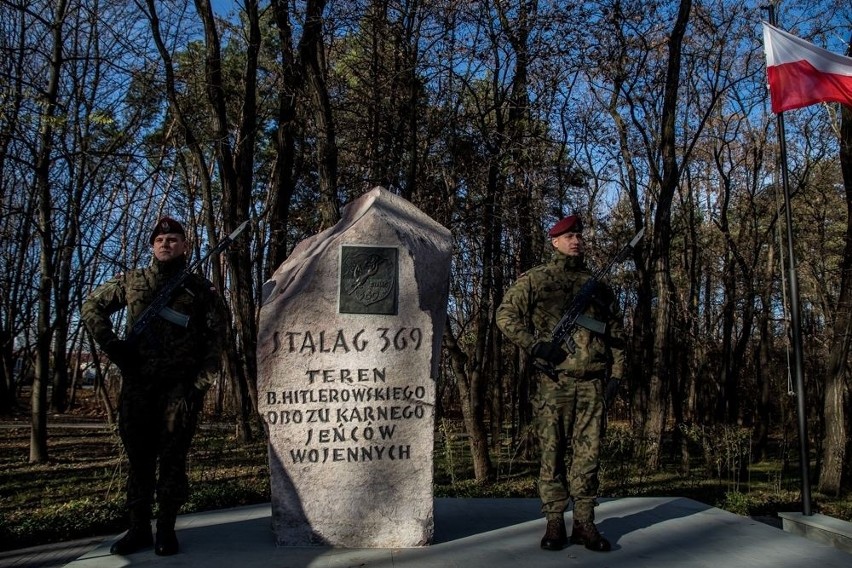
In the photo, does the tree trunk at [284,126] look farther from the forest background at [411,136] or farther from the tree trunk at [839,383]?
the tree trunk at [839,383]

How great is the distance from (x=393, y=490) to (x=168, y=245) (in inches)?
82.4

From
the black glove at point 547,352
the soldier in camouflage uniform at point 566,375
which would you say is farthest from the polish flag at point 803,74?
the black glove at point 547,352

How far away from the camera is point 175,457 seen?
453 centimetres

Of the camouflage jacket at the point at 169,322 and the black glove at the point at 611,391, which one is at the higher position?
the camouflage jacket at the point at 169,322

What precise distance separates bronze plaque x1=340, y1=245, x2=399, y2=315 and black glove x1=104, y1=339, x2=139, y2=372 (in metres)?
1.29

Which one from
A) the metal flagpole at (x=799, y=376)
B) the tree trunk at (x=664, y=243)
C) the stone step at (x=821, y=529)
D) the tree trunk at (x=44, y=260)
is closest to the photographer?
the stone step at (x=821, y=529)

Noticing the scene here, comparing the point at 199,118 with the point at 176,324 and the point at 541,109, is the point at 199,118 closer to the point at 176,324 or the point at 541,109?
the point at 541,109

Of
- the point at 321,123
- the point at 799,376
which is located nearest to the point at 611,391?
the point at 799,376

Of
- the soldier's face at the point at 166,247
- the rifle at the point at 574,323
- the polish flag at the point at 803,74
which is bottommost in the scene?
the rifle at the point at 574,323

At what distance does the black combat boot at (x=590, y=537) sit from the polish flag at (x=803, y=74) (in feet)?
13.2

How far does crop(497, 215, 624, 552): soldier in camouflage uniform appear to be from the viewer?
4.69 metres

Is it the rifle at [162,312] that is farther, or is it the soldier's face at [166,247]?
the soldier's face at [166,247]

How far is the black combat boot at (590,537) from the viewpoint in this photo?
467 centimetres

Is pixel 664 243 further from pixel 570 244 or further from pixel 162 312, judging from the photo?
pixel 162 312
